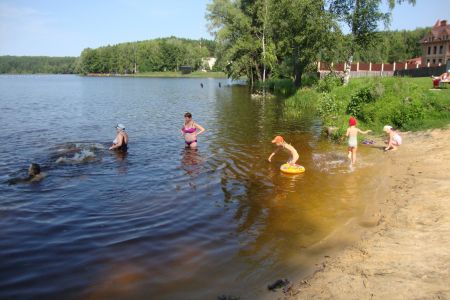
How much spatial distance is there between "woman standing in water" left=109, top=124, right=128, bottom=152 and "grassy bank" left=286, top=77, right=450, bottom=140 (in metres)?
11.2

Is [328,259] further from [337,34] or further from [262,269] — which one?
[337,34]

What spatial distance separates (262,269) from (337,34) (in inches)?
1198

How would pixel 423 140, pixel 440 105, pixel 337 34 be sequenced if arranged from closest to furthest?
pixel 423 140 → pixel 440 105 → pixel 337 34

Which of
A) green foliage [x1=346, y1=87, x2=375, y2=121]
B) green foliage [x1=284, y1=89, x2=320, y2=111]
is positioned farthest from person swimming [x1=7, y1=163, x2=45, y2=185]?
green foliage [x1=284, y1=89, x2=320, y2=111]

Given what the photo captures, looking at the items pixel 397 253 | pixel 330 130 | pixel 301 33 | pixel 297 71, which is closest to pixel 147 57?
pixel 297 71

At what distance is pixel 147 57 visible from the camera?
187500 mm

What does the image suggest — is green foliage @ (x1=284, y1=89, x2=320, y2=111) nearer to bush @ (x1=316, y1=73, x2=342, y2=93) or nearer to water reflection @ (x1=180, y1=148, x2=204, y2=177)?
bush @ (x1=316, y1=73, x2=342, y2=93)

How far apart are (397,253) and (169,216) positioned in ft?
19.2

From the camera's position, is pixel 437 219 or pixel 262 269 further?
pixel 437 219

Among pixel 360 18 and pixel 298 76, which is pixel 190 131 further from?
pixel 298 76

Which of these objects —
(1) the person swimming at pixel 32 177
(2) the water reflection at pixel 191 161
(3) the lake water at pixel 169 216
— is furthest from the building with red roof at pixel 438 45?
(1) the person swimming at pixel 32 177

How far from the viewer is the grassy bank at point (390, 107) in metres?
20.1

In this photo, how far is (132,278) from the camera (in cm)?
730

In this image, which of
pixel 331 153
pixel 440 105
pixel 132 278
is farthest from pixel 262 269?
pixel 440 105
